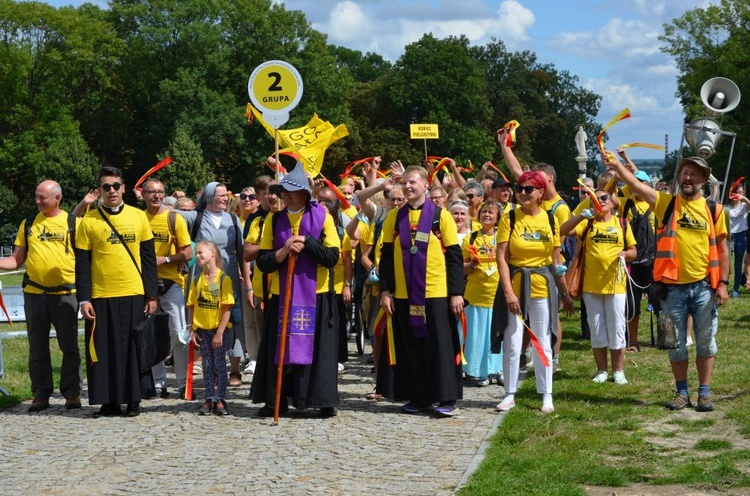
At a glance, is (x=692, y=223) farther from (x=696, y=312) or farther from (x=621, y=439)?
(x=621, y=439)

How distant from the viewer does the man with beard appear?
8844mm

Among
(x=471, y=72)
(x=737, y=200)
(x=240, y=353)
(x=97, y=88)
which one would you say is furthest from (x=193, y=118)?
(x=240, y=353)

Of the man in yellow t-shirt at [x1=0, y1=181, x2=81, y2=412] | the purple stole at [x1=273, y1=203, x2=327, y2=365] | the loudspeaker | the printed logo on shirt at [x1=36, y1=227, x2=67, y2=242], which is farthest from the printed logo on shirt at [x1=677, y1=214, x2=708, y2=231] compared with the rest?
the printed logo on shirt at [x1=36, y1=227, x2=67, y2=242]

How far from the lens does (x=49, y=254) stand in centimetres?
983

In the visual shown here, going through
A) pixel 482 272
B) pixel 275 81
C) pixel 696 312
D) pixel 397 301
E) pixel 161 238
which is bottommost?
pixel 696 312

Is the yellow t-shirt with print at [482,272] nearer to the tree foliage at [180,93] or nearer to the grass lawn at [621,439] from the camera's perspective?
the grass lawn at [621,439]

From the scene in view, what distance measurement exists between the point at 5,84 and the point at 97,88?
5902mm

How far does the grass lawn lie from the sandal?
9.48ft

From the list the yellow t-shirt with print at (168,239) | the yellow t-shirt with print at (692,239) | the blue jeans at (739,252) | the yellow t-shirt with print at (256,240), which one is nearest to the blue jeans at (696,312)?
the yellow t-shirt with print at (692,239)

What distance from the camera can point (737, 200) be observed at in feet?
60.5

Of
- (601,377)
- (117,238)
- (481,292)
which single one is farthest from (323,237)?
(601,377)

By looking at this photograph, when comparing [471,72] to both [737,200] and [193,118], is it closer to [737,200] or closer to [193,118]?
[193,118]

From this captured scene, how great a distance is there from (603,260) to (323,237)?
3.07m

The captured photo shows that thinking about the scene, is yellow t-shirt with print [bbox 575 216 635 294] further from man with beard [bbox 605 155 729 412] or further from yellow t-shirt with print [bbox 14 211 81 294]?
yellow t-shirt with print [bbox 14 211 81 294]
